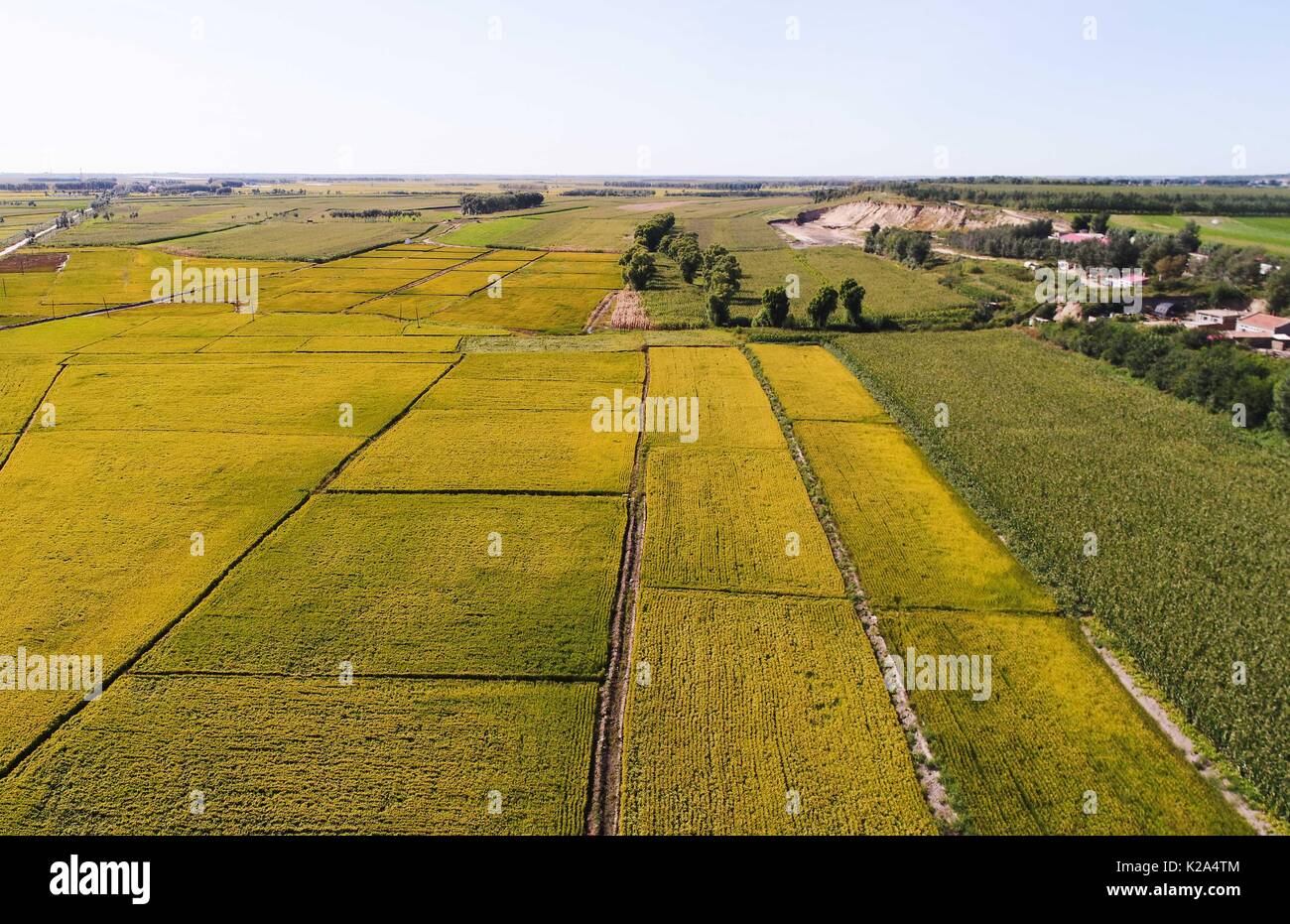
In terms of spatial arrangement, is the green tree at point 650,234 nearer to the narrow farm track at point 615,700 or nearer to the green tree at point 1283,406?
the green tree at point 1283,406

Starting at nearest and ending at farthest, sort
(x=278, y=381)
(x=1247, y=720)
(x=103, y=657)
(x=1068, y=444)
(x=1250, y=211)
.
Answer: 1. (x=1247, y=720)
2. (x=103, y=657)
3. (x=1068, y=444)
4. (x=278, y=381)
5. (x=1250, y=211)

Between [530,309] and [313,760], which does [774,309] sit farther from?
[313,760]

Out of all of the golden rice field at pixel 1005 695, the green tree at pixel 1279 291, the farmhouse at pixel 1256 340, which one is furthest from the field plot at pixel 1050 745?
the green tree at pixel 1279 291

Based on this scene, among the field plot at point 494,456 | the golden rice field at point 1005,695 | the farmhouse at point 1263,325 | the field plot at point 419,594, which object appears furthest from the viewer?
the farmhouse at point 1263,325

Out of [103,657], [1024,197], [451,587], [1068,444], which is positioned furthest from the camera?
[1024,197]
